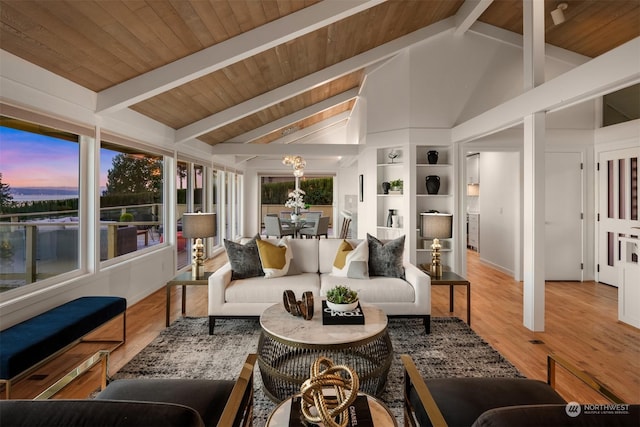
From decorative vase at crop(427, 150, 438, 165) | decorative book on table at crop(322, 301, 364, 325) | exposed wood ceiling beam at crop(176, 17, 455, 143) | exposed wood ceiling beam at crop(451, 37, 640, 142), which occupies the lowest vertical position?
decorative book on table at crop(322, 301, 364, 325)

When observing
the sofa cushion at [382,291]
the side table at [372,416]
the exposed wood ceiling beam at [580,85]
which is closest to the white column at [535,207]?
the exposed wood ceiling beam at [580,85]

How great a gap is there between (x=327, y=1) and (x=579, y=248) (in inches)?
205

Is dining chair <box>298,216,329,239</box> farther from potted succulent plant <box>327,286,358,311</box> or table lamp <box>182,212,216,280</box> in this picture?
potted succulent plant <box>327,286,358,311</box>

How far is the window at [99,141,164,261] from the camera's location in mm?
3994

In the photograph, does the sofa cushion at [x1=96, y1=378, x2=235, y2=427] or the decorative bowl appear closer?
the sofa cushion at [x1=96, y1=378, x2=235, y2=427]

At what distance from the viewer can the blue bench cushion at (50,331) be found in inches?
81.2

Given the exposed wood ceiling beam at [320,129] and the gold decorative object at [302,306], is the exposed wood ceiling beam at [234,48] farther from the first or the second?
the exposed wood ceiling beam at [320,129]

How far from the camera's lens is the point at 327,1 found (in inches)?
135

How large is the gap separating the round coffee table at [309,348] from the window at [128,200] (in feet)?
8.38

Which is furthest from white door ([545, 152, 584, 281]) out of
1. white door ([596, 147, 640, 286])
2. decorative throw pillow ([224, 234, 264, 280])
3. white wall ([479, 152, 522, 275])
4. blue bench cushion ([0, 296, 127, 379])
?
blue bench cushion ([0, 296, 127, 379])

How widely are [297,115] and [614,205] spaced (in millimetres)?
5953

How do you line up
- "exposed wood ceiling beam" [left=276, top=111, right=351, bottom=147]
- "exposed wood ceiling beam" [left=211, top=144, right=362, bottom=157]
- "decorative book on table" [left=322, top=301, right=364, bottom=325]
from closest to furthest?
"decorative book on table" [left=322, top=301, right=364, bottom=325]
"exposed wood ceiling beam" [left=211, top=144, right=362, bottom=157]
"exposed wood ceiling beam" [left=276, top=111, right=351, bottom=147]

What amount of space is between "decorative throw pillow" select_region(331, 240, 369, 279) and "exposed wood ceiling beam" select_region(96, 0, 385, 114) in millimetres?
2250

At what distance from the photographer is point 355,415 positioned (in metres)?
1.40
